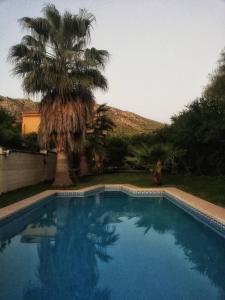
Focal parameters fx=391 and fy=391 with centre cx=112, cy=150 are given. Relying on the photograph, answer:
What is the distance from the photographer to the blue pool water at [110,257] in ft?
17.3

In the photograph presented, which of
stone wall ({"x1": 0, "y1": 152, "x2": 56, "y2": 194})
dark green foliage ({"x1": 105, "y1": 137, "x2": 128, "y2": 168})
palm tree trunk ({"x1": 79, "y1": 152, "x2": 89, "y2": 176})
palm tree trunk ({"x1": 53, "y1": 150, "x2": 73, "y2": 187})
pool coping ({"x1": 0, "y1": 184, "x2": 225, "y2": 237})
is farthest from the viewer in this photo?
dark green foliage ({"x1": 105, "y1": 137, "x2": 128, "y2": 168})

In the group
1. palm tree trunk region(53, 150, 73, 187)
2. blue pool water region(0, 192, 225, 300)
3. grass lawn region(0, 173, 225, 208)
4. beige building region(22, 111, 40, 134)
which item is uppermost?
beige building region(22, 111, 40, 134)

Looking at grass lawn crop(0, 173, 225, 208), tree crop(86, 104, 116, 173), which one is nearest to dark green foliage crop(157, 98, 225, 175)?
grass lawn crop(0, 173, 225, 208)

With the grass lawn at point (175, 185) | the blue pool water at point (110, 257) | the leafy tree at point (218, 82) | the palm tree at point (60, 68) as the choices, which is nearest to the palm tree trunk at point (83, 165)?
the grass lawn at point (175, 185)

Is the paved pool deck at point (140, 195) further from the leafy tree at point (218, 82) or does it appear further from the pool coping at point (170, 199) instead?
the leafy tree at point (218, 82)

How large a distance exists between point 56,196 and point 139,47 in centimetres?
765

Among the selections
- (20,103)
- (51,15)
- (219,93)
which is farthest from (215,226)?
(20,103)

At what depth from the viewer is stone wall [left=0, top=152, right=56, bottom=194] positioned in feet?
53.4

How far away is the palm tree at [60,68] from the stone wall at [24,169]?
1550 mm

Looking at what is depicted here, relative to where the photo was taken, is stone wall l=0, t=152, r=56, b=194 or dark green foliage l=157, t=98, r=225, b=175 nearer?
stone wall l=0, t=152, r=56, b=194

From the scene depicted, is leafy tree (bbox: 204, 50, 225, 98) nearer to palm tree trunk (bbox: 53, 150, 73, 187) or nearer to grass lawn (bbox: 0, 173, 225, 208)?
grass lawn (bbox: 0, 173, 225, 208)

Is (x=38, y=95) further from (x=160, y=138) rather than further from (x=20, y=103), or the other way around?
(x=20, y=103)

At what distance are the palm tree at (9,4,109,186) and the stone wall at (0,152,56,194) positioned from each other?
1.55 meters

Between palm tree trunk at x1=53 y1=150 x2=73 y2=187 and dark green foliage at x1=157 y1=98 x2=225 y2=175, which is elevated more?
dark green foliage at x1=157 y1=98 x2=225 y2=175
